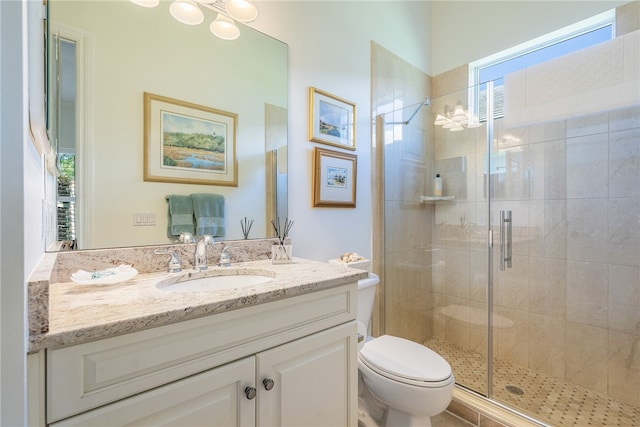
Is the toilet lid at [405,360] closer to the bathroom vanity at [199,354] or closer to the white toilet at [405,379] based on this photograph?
the white toilet at [405,379]

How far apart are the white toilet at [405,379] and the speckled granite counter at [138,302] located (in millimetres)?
572

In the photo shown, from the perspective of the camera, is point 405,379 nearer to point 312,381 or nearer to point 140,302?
point 312,381

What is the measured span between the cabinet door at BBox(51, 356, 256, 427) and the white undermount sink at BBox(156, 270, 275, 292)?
324mm

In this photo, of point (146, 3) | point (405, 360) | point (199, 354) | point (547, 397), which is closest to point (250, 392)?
point (199, 354)

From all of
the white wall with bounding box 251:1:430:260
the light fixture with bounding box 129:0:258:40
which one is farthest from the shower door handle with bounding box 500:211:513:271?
the light fixture with bounding box 129:0:258:40

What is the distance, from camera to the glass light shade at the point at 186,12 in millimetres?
1221

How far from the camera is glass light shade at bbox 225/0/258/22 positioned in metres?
1.29

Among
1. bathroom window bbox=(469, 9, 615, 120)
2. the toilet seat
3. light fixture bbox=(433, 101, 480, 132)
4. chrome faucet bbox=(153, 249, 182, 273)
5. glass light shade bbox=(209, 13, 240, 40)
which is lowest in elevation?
the toilet seat

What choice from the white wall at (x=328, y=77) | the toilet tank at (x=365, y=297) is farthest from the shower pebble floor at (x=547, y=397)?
the white wall at (x=328, y=77)

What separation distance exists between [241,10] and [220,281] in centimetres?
119

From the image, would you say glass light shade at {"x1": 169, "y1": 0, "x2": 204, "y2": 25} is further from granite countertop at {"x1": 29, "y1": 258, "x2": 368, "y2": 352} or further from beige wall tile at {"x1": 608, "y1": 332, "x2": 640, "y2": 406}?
beige wall tile at {"x1": 608, "y1": 332, "x2": 640, "y2": 406}

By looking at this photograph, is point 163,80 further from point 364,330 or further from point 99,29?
point 364,330

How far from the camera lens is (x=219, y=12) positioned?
1.36 metres

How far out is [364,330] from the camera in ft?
5.05
